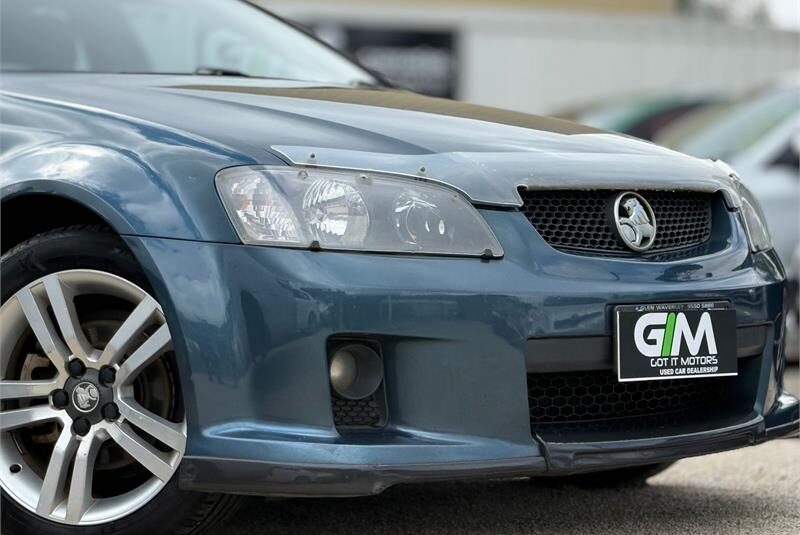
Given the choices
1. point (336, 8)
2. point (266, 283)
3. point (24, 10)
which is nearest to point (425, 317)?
point (266, 283)

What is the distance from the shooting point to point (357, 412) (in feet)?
10.1

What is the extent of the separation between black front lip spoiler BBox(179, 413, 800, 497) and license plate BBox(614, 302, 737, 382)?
0.17 meters

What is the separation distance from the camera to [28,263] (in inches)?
130

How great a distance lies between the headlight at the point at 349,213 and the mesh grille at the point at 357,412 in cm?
34

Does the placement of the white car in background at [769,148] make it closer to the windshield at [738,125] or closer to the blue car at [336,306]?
the windshield at [738,125]

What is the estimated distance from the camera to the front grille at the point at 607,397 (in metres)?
3.24

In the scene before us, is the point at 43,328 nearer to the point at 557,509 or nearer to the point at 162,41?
the point at 557,509

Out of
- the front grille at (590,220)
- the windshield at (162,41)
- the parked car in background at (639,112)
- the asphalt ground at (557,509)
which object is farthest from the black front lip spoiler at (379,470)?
the parked car in background at (639,112)

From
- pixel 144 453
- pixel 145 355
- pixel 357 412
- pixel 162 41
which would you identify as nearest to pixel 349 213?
pixel 357 412

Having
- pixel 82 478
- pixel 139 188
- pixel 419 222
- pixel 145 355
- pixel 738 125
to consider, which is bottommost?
pixel 738 125

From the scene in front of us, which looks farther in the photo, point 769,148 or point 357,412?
point 769,148

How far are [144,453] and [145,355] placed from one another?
0.22 m

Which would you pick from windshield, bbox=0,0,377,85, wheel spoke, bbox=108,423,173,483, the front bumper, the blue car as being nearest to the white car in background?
windshield, bbox=0,0,377,85

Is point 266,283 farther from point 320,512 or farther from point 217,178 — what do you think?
point 320,512
